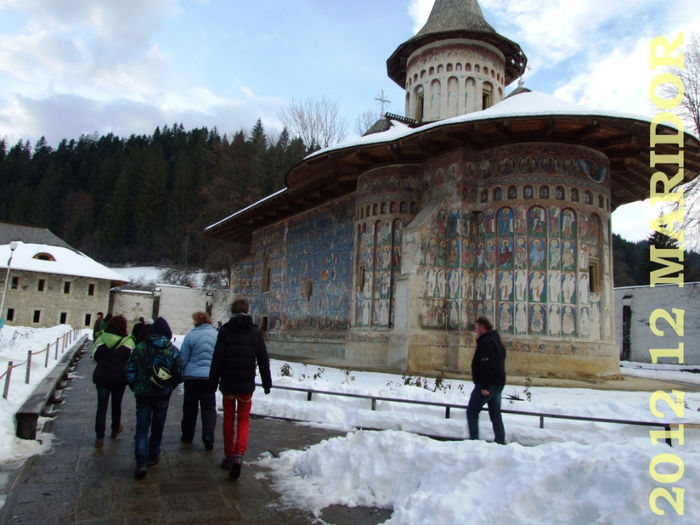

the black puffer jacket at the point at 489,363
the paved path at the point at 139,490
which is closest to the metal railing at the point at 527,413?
the black puffer jacket at the point at 489,363

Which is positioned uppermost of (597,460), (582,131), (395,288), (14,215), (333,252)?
(14,215)

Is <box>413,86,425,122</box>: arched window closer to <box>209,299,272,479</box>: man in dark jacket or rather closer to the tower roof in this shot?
the tower roof

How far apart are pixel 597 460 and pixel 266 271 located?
24.3 metres

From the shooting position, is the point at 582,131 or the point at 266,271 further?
the point at 266,271

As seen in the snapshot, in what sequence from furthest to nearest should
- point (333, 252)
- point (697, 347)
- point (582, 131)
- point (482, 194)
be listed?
point (697, 347) → point (333, 252) → point (482, 194) → point (582, 131)

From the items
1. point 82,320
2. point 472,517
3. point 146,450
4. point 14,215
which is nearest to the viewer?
point 472,517

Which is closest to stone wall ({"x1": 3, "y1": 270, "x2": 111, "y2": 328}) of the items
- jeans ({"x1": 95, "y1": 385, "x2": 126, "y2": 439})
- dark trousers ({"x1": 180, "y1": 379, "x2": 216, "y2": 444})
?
jeans ({"x1": 95, "y1": 385, "x2": 126, "y2": 439})

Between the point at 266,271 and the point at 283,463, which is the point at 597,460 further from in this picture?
the point at 266,271

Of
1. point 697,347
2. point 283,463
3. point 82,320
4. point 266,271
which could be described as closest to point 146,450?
point 283,463

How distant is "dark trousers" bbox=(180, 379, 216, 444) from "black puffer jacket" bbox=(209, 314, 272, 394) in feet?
2.34

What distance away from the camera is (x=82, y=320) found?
134ft

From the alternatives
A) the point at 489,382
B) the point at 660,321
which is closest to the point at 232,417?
the point at 489,382

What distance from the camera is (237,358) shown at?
513 cm

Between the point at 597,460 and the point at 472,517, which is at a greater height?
the point at 597,460
